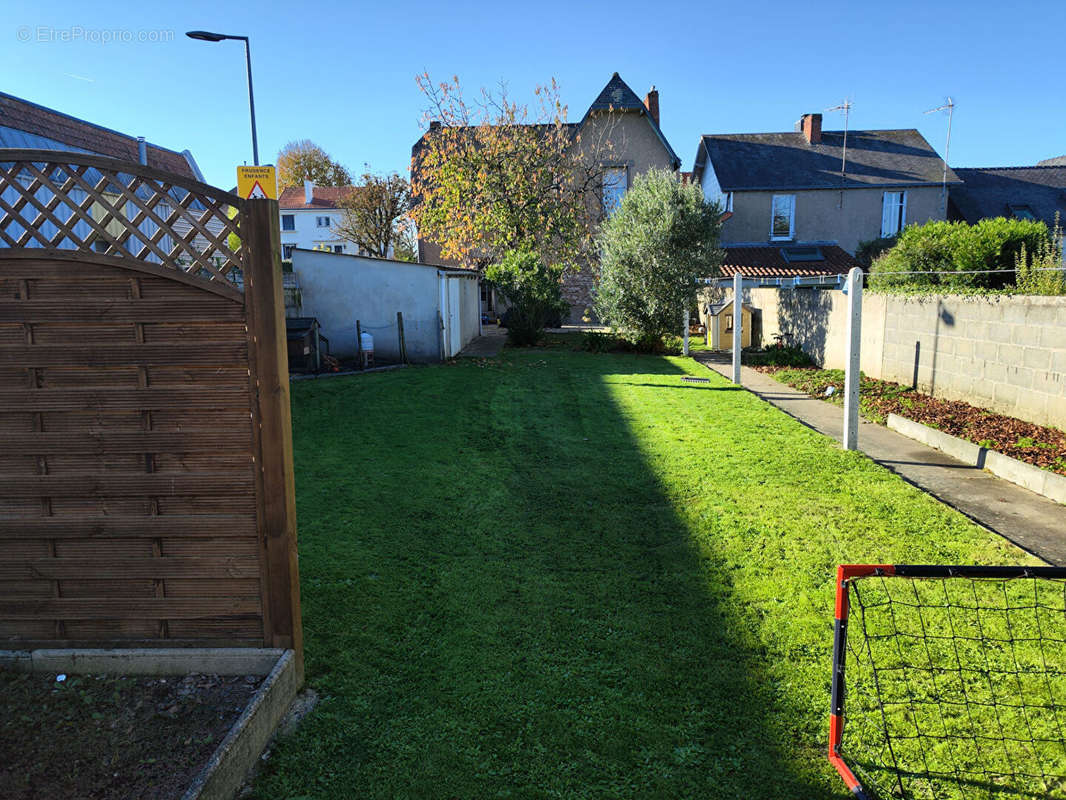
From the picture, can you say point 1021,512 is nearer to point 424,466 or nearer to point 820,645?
point 820,645

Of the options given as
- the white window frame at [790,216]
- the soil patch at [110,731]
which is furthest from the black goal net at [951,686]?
the white window frame at [790,216]

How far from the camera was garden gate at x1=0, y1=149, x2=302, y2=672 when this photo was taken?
3498 millimetres

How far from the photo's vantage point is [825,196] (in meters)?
33.1

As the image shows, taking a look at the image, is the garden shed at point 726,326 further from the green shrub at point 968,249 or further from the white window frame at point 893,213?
the white window frame at point 893,213

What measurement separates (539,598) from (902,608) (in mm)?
2241

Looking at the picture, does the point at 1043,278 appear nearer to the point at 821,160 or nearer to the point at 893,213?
the point at 893,213

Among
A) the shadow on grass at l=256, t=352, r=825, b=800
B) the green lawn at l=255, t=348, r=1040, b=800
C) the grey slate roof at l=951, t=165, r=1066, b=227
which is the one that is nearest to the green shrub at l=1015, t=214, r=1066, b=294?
the green lawn at l=255, t=348, r=1040, b=800

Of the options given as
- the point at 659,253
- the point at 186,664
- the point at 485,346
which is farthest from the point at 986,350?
the point at 485,346

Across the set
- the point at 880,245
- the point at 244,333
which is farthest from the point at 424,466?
the point at 880,245

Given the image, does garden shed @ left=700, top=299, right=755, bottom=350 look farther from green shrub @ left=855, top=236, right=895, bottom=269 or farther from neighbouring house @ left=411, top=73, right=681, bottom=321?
green shrub @ left=855, top=236, right=895, bottom=269

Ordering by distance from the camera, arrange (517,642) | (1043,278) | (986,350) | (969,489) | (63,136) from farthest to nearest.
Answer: (63,136)
(1043,278)
(986,350)
(969,489)
(517,642)

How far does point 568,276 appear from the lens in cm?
3303

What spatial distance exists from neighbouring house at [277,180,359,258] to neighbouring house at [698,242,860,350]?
37.2 metres

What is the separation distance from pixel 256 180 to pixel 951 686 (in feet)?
40.3
